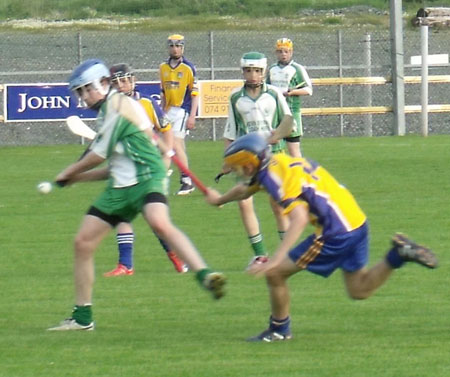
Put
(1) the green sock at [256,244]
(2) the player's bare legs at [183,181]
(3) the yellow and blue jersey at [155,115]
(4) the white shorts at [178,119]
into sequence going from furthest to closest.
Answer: (4) the white shorts at [178,119] < (2) the player's bare legs at [183,181] < (3) the yellow and blue jersey at [155,115] < (1) the green sock at [256,244]

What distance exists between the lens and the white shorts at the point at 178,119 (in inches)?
700

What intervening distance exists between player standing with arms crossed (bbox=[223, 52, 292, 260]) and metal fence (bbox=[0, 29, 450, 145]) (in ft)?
55.8

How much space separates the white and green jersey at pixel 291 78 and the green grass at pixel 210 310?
2021 millimetres

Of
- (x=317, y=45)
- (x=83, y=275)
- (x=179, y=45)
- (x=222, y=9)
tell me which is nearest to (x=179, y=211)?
(x=179, y=45)

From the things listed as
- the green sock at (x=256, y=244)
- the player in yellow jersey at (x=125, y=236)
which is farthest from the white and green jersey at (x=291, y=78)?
the player in yellow jersey at (x=125, y=236)

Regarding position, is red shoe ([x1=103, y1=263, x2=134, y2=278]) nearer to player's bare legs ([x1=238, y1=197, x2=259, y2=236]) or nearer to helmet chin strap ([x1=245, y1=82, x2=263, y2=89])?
player's bare legs ([x1=238, y1=197, x2=259, y2=236])

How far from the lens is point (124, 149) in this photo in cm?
867

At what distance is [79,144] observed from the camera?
26.7m

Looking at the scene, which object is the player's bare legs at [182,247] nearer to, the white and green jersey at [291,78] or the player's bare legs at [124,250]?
the player's bare legs at [124,250]

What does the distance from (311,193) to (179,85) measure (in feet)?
34.4

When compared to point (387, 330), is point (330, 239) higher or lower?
higher

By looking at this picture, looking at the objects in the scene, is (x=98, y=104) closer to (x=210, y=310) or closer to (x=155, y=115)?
(x=210, y=310)

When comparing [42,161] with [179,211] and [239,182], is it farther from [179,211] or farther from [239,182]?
[239,182]

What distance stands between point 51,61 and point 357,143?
18122 mm
